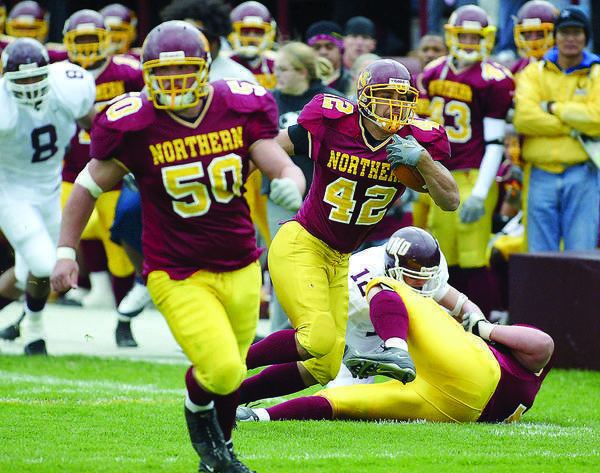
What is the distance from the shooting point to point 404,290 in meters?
5.53

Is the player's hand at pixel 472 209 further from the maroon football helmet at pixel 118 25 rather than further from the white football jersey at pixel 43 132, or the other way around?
the maroon football helmet at pixel 118 25

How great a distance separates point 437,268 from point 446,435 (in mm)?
770

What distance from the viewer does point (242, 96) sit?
4.66 meters

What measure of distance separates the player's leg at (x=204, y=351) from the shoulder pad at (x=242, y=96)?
0.59m

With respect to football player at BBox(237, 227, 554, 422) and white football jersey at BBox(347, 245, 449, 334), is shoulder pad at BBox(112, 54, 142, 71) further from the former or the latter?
football player at BBox(237, 227, 554, 422)

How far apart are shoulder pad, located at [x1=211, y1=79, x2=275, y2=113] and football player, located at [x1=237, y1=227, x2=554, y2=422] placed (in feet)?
3.55

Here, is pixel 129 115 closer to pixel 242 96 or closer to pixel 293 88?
pixel 242 96

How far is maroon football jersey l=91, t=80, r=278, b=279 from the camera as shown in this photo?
454 centimetres

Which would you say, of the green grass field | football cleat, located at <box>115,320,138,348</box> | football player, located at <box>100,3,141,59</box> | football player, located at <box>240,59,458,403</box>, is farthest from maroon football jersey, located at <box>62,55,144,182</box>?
football player, located at <box>240,59,458,403</box>

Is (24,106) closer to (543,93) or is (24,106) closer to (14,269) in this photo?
(14,269)

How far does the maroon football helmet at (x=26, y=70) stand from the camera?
7.30 meters

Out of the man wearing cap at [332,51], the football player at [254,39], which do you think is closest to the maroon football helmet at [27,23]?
Result: the football player at [254,39]

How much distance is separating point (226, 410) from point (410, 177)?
1383 mm

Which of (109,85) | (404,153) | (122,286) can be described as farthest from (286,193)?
(122,286)
